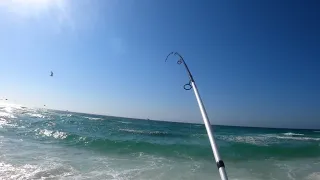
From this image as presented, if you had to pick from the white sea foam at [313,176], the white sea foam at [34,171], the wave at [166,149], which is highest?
the wave at [166,149]

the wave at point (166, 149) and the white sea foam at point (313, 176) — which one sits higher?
the wave at point (166, 149)

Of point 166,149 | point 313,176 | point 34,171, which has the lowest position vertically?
point 313,176

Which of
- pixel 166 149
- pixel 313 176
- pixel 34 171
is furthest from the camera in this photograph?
pixel 166 149

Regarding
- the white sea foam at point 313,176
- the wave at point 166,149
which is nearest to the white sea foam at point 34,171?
the wave at point 166,149

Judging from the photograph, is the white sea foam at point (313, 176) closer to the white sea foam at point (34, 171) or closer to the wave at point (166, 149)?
the wave at point (166, 149)

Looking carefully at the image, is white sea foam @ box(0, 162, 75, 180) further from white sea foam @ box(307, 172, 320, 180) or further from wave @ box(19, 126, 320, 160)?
white sea foam @ box(307, 172, 320, 180)

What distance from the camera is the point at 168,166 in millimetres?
10461

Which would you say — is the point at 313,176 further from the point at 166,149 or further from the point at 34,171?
the point at 34,171

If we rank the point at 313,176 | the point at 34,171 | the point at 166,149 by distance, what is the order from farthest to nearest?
the point at 166,149 < the point at 313,176 < the point at 34,171

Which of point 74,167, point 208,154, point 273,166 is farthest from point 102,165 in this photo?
point 273,166

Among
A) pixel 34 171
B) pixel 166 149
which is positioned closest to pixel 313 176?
pixel 166 149

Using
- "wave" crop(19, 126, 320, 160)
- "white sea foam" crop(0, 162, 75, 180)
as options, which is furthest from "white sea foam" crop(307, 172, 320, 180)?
"white sea foam" crop(0, 162, 75, 180)

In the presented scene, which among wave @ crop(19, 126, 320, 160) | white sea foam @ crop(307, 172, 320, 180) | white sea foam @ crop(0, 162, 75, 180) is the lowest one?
white sea foam @ crop(307, 172, 320, 180)

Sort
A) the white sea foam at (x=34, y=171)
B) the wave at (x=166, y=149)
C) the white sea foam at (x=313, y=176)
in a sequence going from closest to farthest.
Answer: the white sea foam at (x=34, y=171) < the white sea foam at (x=313, y=176) < the wave at (x=166, y=149)
